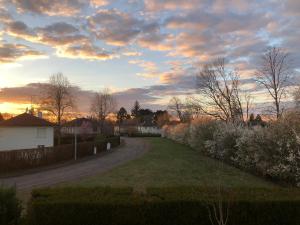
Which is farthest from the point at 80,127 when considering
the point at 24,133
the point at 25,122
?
the point at 24,133

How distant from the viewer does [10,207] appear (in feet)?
24.3

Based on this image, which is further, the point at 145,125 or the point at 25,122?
the point at 145,125

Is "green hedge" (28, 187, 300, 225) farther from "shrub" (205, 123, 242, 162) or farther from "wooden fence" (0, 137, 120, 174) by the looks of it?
"wooden fence" (0, 137, 120, 174)

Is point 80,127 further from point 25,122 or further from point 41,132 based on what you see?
point 25,122

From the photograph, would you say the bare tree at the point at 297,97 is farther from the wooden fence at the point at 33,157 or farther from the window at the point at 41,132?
the window at the point at 41,132

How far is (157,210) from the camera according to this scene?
299 inches

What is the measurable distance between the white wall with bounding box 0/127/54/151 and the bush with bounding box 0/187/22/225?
3078 centimetres

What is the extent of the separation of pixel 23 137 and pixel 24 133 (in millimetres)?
405

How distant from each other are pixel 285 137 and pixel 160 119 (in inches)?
4124

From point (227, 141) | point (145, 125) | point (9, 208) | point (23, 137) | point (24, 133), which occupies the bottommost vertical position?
point (9, 208)

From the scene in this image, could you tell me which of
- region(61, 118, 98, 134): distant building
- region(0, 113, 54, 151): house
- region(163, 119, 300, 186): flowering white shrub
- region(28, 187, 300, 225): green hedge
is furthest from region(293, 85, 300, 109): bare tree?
region(61, 118, 98, 134): distant building

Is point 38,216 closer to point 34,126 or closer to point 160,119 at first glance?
point 34,126

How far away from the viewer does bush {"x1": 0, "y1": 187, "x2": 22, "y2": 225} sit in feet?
23.7

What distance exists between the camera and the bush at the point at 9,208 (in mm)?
7209
